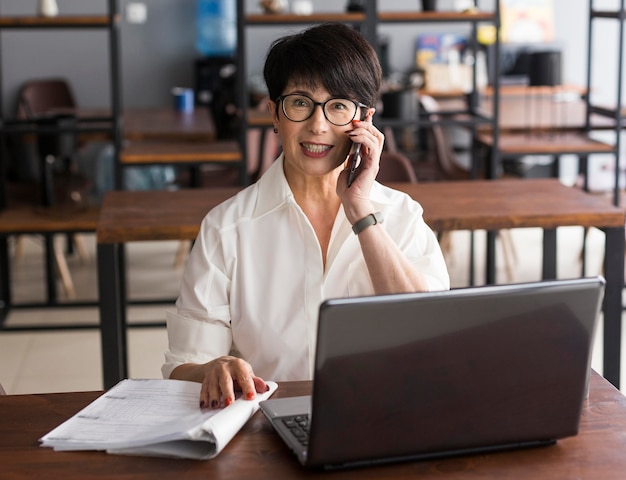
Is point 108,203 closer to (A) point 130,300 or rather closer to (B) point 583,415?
(A) point 130,300

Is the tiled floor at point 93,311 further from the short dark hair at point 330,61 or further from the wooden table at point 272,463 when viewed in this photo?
the wooden table at point 272,463

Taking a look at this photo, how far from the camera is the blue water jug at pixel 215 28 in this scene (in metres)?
8.18

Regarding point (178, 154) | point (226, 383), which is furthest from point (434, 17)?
point (226, 383)

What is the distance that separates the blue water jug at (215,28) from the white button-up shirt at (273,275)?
6214mm

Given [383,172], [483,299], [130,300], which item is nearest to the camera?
[483,299]

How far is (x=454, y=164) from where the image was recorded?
19.9ft

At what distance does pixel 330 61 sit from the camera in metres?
2.05

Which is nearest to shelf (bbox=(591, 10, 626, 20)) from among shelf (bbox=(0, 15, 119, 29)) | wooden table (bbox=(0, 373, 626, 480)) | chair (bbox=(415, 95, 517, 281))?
chair (bbox=(415, 95, 517, 281))

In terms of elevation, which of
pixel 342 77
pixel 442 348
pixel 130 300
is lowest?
pixel 130 300

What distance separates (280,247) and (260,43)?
6474 mm

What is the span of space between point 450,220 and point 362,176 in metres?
1.38

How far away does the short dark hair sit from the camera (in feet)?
6.73

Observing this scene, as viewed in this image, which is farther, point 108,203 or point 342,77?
point 108,203

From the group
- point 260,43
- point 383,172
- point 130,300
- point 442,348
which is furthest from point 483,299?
point 260,43
